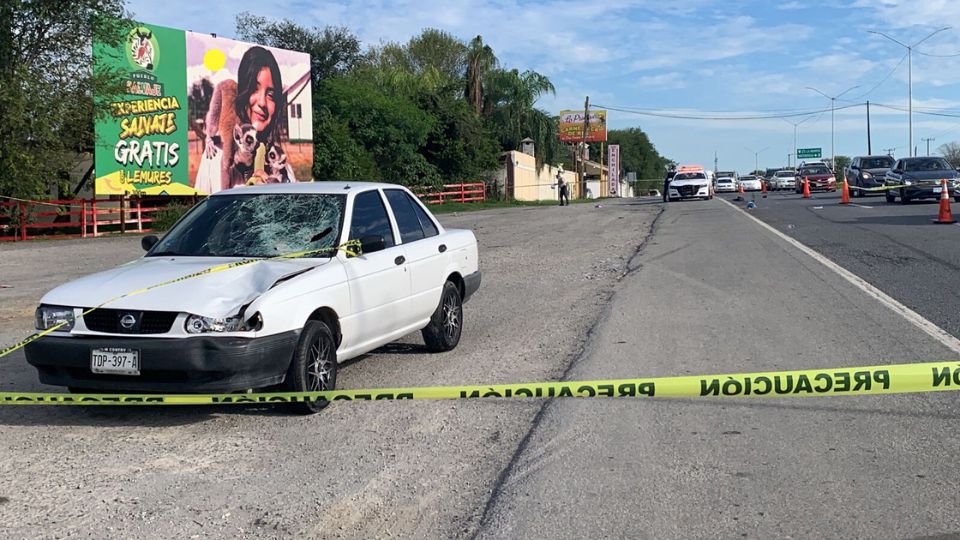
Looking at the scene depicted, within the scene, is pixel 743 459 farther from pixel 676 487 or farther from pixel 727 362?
pixel 727 362

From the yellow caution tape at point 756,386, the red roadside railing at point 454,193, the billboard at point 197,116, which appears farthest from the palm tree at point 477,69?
the yellow caution tape at point 756,386

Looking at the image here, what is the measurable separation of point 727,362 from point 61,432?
4926 mm

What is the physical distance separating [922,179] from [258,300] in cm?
2926

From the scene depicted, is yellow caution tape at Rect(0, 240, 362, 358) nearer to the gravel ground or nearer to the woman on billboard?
the gravel ground

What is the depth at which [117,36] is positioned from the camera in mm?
25578

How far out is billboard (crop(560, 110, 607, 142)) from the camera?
276ft

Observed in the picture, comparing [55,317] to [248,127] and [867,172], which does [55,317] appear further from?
A: [867,172]

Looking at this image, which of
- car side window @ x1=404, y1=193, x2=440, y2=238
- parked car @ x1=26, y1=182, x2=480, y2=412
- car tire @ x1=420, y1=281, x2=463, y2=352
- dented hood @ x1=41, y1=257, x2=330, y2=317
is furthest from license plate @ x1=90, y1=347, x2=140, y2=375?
car side window @ x1=404, y1=193, x2=440, y2=238

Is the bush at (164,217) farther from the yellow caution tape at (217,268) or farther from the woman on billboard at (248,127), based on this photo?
the yellow caution tape at (217,268)

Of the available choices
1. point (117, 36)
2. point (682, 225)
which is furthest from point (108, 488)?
point (117, 36)

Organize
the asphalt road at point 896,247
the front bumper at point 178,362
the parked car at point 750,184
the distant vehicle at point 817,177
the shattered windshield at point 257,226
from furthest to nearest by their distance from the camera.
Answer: the parked car at point 750,184 < the distant vehicle at point 817,177 < the asphalt road at point 896,247 < the shattered windshield at point 257,226 < the front bumper at point 178,362

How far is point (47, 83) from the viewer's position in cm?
2406

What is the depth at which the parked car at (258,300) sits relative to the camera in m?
5.50

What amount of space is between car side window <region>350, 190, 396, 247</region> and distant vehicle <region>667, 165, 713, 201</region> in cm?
3509
